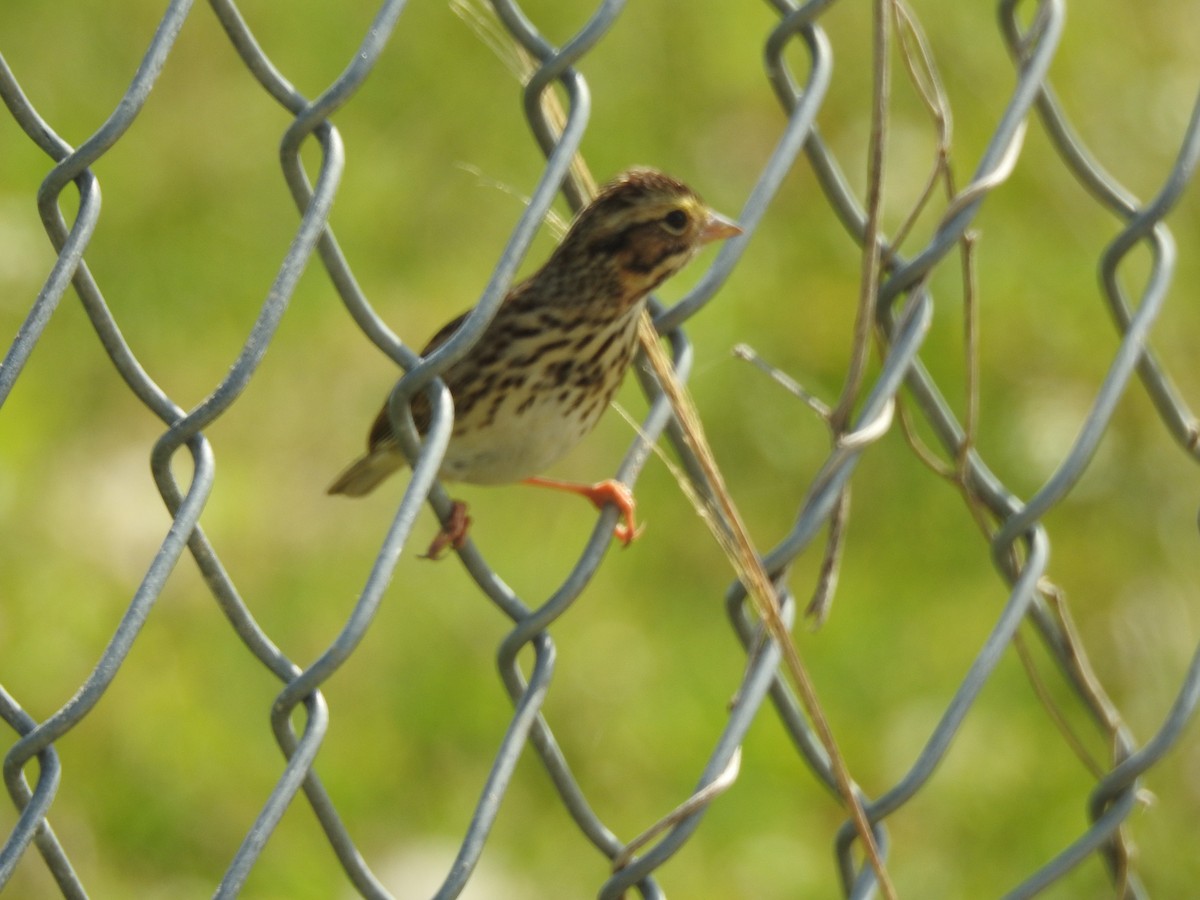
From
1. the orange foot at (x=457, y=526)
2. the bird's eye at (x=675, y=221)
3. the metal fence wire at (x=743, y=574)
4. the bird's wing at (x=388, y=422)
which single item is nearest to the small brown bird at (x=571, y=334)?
the bird's eye at (x=675, y=221)

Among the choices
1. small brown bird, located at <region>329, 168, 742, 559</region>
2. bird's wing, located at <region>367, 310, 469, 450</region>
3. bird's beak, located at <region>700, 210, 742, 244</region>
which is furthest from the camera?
bird's wing, located at <region>367, 310, 469, 450</region>

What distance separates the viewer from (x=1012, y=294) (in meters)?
6.43

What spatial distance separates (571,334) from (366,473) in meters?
0.76

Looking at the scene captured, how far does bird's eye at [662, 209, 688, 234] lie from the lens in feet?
11.5

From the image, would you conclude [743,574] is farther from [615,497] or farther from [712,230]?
[712,230]

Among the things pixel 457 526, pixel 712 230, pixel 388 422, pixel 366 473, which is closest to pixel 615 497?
pixel 457 526

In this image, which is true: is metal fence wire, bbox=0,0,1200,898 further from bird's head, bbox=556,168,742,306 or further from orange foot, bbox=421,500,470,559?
bird's head, bbox=556,168,742,306

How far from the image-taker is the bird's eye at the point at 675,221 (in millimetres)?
3516

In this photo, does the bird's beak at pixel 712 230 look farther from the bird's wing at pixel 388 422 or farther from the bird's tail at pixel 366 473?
the bird's tail at pixel 366 473

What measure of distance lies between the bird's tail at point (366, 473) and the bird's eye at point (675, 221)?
81 cm

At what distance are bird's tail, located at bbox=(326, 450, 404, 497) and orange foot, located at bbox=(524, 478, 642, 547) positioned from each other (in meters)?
0.34

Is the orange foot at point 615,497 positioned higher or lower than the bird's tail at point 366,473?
higher

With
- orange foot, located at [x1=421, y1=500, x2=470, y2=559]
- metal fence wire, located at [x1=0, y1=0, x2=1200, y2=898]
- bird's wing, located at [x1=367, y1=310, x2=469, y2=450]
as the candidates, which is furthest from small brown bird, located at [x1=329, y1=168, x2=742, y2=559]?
orange foot, located at [x1=421, y1=500, x2=470, y2=559]

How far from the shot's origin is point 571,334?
357cm
